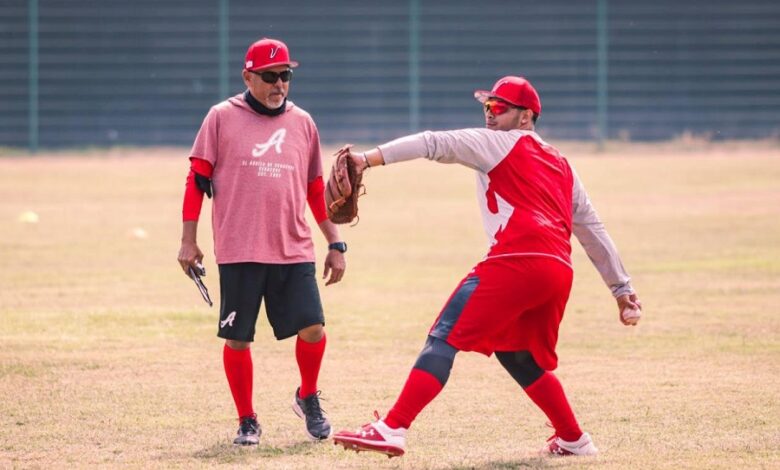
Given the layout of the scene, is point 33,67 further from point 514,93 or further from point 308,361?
point 514,93

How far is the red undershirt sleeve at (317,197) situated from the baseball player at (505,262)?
3.80 ft

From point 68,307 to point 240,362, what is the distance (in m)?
6.15

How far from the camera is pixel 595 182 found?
28.6 metres

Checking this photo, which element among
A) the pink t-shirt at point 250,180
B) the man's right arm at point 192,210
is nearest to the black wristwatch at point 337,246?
the pink t-shirt at point 250,180

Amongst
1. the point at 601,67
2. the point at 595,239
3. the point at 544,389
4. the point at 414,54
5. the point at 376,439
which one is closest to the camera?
the point at 376,439

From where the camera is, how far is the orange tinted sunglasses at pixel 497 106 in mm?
6781

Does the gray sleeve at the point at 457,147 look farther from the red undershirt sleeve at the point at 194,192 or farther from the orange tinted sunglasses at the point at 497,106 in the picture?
the red undershirt sleeve at the point at 194,192

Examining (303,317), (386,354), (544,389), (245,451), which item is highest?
(303,317)

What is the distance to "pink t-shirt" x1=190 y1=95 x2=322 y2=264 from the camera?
7301 millimetres

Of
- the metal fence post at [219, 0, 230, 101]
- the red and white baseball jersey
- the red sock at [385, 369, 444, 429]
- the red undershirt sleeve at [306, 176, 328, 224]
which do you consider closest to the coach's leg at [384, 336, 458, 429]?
the red sock at [385, 369, 444, 429]

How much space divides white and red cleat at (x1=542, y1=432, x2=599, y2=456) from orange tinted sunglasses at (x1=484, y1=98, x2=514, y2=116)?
155 centimetres

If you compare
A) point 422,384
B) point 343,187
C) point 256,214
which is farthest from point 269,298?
point 422,384

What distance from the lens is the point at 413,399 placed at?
6.44 metres

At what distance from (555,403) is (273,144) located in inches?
73.1
